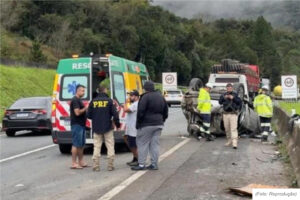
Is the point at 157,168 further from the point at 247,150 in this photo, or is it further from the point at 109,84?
the point at 247,150

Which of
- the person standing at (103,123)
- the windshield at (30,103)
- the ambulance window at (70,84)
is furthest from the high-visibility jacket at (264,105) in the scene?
the windshield at (30,103)

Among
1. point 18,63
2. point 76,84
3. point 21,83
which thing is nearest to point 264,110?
point 76,84

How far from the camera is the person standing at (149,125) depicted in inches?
415

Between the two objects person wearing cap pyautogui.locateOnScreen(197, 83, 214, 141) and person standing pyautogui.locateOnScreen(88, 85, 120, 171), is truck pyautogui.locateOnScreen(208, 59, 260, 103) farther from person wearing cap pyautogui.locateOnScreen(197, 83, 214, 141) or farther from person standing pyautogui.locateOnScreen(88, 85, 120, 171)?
person standing pyautogui.locateOnScreen(88, 85, 120, 171)

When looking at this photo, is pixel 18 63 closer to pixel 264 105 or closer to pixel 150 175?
pixel 264 105

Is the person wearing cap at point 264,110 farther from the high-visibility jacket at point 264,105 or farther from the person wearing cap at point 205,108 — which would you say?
the person wearing cap at point 205,108

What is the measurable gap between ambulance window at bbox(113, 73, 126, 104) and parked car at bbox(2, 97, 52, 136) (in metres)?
6.33

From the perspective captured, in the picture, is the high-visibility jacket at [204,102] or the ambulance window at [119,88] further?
the high-visibility jacket at [204,102]

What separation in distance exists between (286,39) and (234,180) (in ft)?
519

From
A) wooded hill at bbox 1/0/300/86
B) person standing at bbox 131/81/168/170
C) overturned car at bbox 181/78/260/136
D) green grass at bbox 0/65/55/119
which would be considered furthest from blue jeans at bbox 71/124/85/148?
wooded hill at bbox 1/0/300/86

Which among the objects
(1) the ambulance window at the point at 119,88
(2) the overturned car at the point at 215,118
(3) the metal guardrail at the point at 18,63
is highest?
(3) the metal guardrail at the point at 18,63

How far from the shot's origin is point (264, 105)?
16.4 meters

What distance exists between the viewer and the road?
8.45m

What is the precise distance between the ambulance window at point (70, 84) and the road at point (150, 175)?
1521 mm
